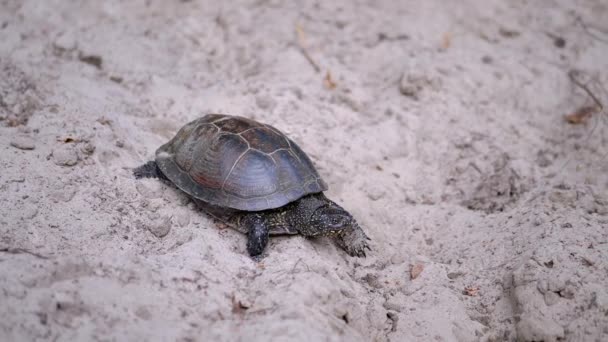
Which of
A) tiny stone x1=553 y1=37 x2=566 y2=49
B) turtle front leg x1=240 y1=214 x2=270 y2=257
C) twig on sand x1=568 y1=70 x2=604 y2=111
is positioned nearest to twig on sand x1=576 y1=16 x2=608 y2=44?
tiny stone x1=553 y1=37 x2=566 y2=49

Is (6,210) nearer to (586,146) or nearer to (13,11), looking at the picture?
(13,11)

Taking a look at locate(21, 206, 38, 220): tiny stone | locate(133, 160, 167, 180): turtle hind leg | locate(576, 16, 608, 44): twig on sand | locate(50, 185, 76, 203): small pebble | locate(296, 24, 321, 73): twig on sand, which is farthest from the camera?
locate(576, 16, 608, 44): twig on sand

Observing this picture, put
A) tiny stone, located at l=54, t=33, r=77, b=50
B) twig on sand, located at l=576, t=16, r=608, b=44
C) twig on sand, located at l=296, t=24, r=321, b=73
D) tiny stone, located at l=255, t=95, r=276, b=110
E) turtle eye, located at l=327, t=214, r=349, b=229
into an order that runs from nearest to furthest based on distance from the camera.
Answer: turtle eye, located at l=327, t=214, r=349, b=229 → tiny stone, located at l=255, t=95, r=276, b=110 → tiny stone, located at l=54, t=33, r=77, b=50 → twig on sand, located at l=296, t=24, r=321, b=73 → twig on sand, located at l=576, t=16, r=608, b=44

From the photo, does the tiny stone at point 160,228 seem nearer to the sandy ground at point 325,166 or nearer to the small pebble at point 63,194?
the sandy ground at point 325,166

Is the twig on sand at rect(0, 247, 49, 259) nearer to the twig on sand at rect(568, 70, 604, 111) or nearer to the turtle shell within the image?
the turtle shell

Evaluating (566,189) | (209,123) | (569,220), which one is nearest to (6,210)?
(209,123)

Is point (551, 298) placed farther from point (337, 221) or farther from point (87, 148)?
point (87, 148)
